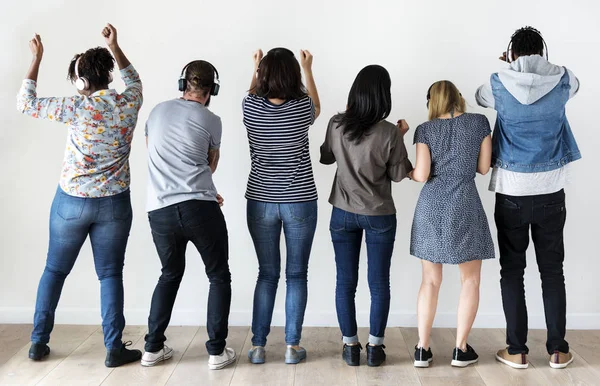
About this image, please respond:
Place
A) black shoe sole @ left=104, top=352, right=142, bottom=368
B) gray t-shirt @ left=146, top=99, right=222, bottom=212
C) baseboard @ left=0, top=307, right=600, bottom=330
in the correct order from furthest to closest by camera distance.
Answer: baseboard @ left=0, top=307, right=600, bottom=330 < black shoe sole @ left=104, top=352, right=142, bottom=368 < gray t-shirt @ left=146, top=99, right=222, bottom=212

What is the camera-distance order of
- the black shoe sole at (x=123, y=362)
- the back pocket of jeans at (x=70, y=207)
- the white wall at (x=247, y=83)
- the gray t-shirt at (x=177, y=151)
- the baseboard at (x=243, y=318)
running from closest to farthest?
the gray t-shirt at (x=177, y=151)
the back pocket of jeans at (x=70, y=207)
the black shoe sole at (x=123, y=362)
the white wall at (x=247, y=83)
the baseboard at (x=243, y=318)

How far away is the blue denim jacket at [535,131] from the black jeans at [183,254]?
136 cm

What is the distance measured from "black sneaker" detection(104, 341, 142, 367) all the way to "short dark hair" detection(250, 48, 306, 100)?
1.37 metres

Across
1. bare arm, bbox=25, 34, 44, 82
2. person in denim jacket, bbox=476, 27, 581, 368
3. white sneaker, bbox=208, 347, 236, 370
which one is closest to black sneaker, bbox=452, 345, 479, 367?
person in denim jacket, bbox=476, 27, 581, 368

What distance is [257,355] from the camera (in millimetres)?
3080

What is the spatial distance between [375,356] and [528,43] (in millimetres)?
1587

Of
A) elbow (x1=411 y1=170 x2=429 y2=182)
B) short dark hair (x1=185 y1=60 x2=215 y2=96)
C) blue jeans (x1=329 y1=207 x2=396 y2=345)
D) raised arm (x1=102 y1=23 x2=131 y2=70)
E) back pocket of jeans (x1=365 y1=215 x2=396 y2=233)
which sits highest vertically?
raised arm (x1=102 y1=23 x2=131 y2=70)

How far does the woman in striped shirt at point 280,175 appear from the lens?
9.41 feet

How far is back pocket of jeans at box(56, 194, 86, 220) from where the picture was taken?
2914 millimetres

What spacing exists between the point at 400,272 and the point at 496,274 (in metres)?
0.54

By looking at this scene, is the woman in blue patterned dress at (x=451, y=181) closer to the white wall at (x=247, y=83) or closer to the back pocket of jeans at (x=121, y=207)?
the white wall at (x=247, y=83)

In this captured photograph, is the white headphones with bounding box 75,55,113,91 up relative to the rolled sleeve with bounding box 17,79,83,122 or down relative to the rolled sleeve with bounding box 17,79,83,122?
up

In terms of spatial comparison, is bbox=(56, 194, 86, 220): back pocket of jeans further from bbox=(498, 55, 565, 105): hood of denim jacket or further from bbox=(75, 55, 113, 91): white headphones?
bbox=(498, 55, 565, 105): hood of denim jacket

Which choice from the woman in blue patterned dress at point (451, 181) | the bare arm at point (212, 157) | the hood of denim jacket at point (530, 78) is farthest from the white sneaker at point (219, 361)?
the hood of denim jacket at point (530, 78)
